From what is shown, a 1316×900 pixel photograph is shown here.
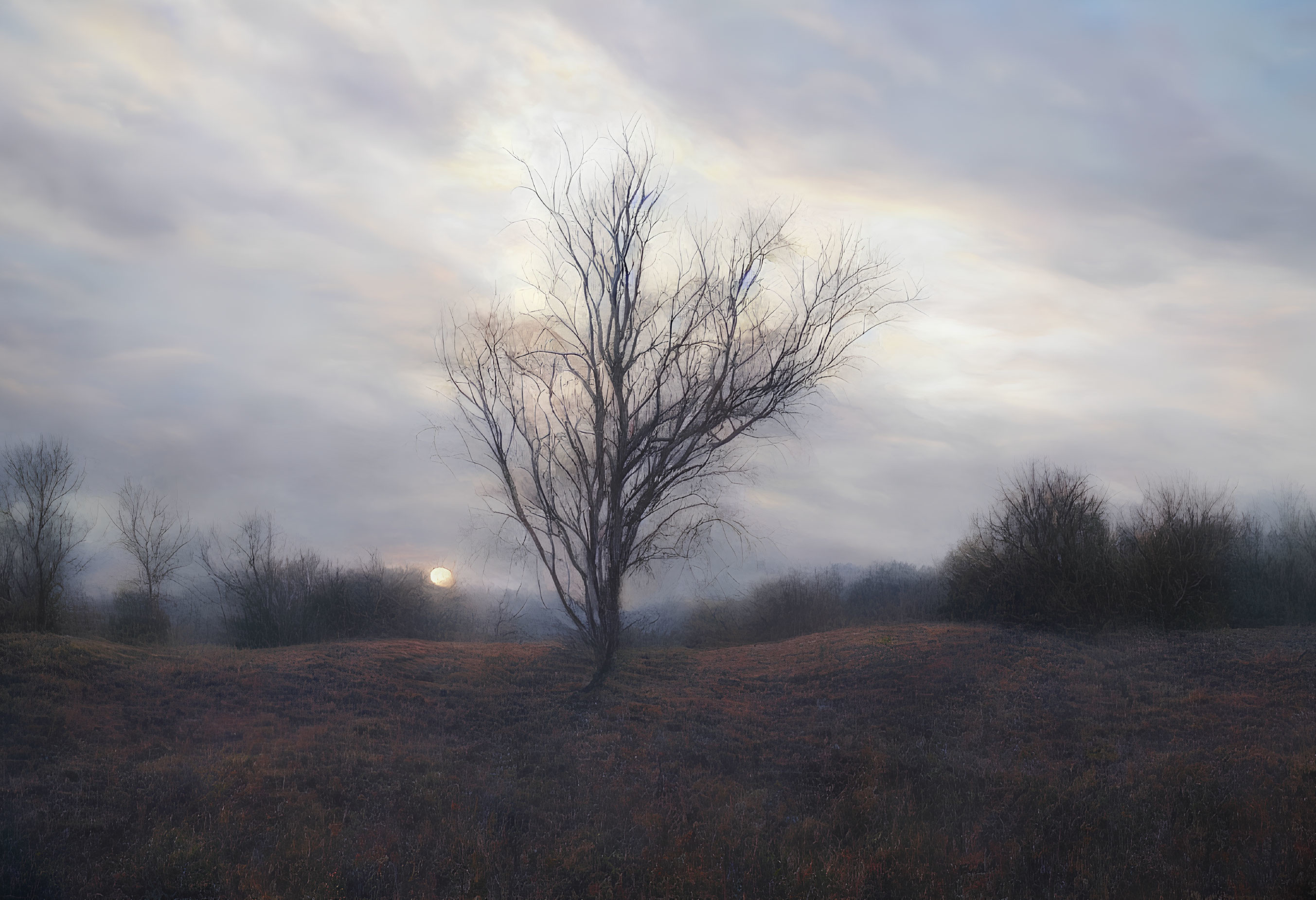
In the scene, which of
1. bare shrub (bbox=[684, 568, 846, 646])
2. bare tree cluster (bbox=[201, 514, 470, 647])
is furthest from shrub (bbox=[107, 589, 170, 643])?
bare shrub (bbox=[684, 568, 846, 646])

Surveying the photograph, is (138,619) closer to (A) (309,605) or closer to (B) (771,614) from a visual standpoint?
(A) (309,605)

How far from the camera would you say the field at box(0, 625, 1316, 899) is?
20.7 ft

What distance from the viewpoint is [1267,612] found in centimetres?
1914

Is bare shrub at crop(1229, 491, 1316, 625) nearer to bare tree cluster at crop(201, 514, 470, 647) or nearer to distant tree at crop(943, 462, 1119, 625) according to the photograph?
distant tree at crop(943, 462, 1119, 625)

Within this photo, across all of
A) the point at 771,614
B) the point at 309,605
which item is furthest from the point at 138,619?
the point at 771,614

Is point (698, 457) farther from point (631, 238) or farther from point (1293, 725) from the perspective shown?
point (1293, 725)

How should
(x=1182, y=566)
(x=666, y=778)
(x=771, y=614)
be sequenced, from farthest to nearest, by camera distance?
(x=771, y=614) < (x=1182, y=566) < (x=666, y=778)

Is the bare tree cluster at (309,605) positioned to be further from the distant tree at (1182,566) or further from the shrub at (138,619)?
the distant tree at (1182,566)

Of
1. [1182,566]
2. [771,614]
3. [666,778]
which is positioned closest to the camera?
[666,778]

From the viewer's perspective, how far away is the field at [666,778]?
6.30 meters

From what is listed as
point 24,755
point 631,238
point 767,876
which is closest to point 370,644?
point 24,755

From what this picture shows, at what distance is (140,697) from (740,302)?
1262 centimetres

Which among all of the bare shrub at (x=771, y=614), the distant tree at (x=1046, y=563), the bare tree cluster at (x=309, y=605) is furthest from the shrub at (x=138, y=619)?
the distant tree at (x=1046, y=563)

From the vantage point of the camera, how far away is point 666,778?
890cm
